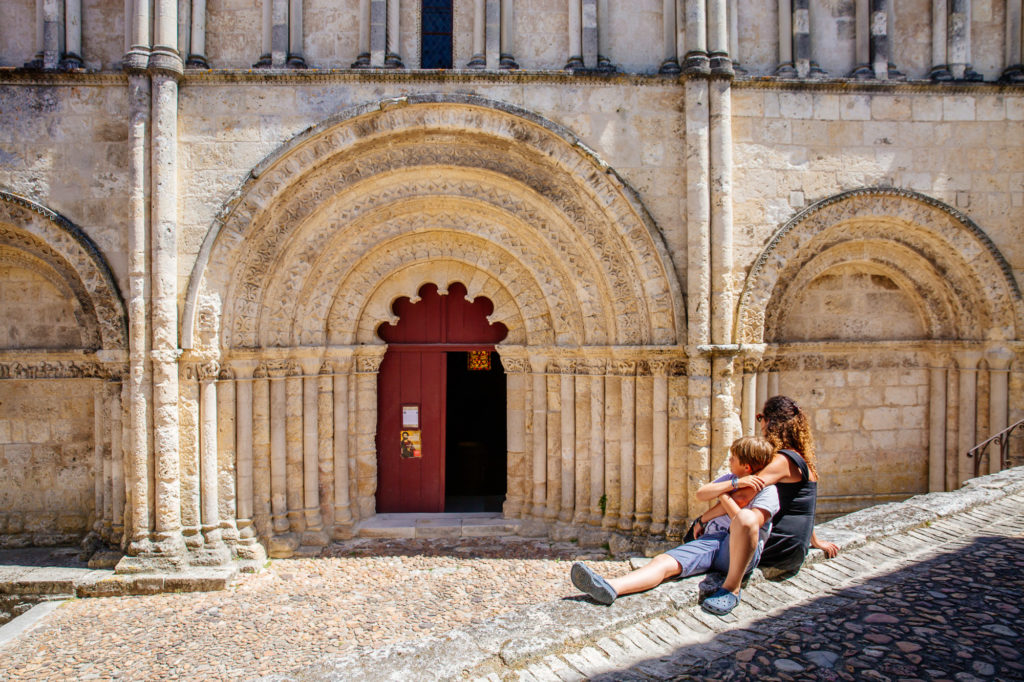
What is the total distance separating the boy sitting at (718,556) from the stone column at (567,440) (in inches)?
122

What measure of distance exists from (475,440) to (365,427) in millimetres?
2642

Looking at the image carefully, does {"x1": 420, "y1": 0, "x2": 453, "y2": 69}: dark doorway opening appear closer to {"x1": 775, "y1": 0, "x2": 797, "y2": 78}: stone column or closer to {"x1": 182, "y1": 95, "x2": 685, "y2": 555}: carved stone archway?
{"x1": 182, "y1": 95, "x2": 685, "y2": 555}: carved stone archway

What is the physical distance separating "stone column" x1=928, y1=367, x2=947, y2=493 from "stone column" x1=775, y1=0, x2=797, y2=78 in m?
3.73

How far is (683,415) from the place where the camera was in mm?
6836

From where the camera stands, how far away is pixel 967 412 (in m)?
7.44

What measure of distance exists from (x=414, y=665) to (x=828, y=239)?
6.16 meters

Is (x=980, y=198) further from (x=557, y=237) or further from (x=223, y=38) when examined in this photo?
(x=223, y=38)

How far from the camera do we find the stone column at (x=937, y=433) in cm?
755

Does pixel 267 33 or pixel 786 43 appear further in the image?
pixel 786 43

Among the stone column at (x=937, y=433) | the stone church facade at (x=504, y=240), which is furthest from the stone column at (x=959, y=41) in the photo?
the stone column at (x=937, y=433)

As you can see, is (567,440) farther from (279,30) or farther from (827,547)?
(279,30)

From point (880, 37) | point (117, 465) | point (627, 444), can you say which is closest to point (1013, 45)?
point (880, 37)

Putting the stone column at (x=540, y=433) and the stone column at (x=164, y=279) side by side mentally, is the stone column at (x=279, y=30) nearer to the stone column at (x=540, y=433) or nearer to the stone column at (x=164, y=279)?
the stone column at (x=164, y=279)

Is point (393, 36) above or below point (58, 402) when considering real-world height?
above
